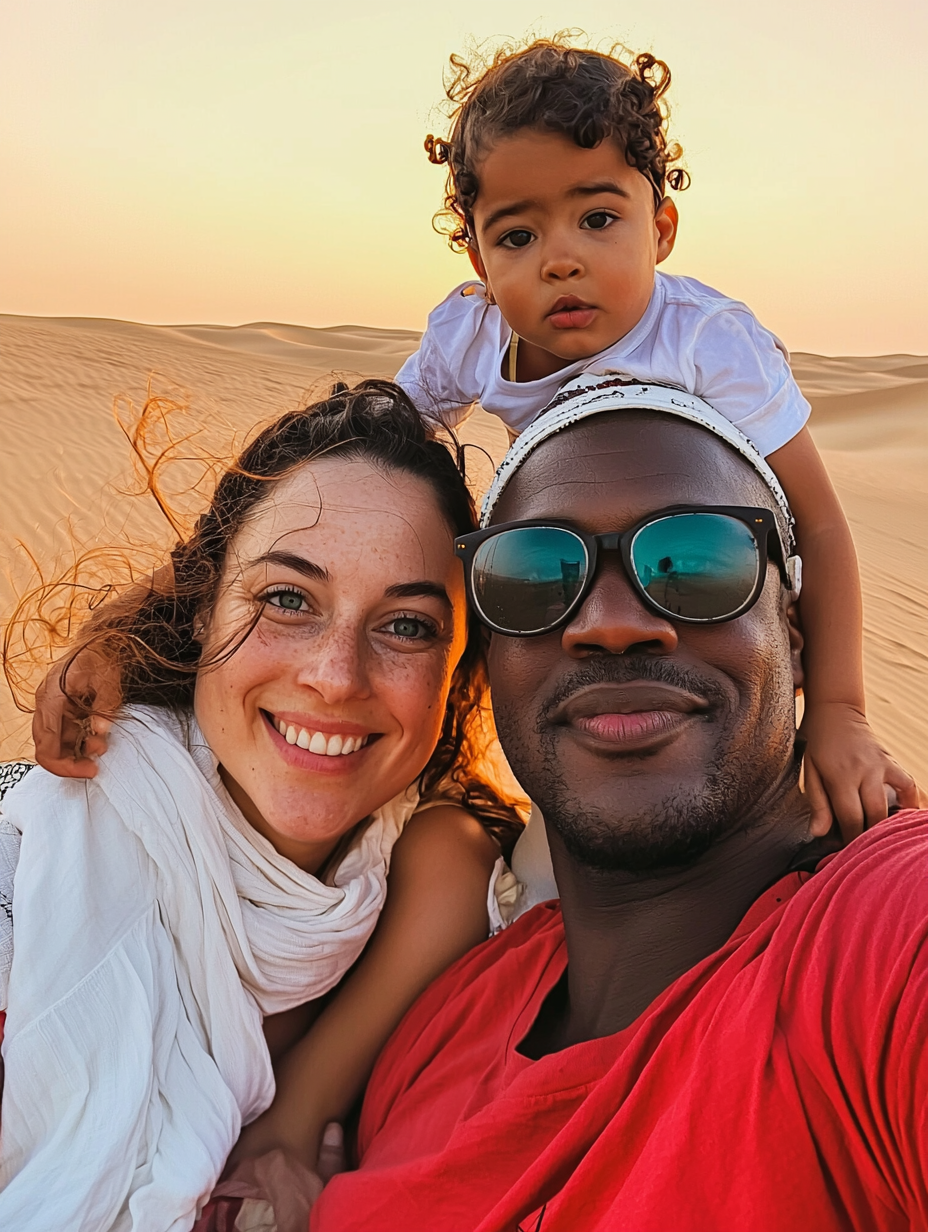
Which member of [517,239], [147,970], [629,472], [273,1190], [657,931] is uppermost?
[517,239]

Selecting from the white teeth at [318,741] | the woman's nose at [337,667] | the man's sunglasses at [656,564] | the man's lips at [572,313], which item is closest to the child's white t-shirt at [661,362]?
the man's lips at [572,313]

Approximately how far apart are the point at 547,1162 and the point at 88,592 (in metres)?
2.14

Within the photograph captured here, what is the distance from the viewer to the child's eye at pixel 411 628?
2.50m

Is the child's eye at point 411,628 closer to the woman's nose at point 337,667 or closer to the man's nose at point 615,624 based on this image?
the woman's nose at point 337,667

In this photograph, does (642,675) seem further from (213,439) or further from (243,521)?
(213,439)

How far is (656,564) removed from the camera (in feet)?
7.35

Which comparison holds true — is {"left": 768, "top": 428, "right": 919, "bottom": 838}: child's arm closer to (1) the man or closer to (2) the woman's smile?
(1) the man

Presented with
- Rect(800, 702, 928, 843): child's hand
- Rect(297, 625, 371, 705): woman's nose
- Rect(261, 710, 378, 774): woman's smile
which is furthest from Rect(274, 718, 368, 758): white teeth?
Rect(800, 702, 928, 843): child's hand

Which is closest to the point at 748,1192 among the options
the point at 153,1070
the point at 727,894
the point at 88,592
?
the point at 727,894

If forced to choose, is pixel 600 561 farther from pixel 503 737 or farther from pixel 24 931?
pixel 24 931

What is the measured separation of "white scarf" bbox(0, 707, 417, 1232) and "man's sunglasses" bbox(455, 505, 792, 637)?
776 mm

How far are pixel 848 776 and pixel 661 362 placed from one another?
4.43 ft

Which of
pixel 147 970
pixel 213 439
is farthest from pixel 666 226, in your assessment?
pixel 213 439

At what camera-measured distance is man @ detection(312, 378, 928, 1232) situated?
59.2 inches
